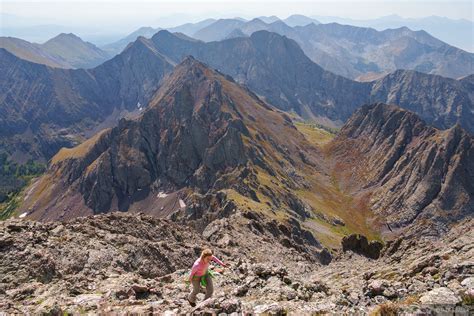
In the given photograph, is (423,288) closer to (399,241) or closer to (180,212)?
(399,241)

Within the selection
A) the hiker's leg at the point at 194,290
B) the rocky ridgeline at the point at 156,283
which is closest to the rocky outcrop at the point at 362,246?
the rocky ridgeline at the point at 156,283

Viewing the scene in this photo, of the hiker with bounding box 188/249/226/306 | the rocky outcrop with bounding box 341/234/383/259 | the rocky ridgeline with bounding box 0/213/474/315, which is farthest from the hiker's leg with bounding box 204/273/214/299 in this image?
the rocky outcrop with bounding box 341/234/383/259

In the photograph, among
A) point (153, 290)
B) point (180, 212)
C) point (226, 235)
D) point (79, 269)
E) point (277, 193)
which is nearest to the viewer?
point (153, 290)

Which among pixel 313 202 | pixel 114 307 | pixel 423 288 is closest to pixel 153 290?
pixel 114 307

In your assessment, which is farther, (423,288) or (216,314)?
(423,288)

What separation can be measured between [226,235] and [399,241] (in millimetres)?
34486

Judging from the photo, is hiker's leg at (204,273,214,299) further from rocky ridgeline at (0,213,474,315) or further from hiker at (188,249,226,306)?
rocky ridgeline at (0,213,474,315)

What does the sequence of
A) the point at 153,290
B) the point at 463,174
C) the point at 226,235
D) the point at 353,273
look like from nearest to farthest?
1. the point at 153,290
2. the point at 353,273
3. the point at 226,235
4. the point at 463,174

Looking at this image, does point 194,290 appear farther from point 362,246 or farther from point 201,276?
point 362,246

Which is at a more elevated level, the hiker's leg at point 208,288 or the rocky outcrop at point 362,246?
the hiker's leg at point 208,288

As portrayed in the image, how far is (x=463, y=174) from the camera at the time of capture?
188625mm

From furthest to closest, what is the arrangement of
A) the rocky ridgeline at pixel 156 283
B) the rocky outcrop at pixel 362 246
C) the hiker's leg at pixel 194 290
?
the rocky outcrop at pixel 362 246 → the hiker's leg at pixel 194 290 → the rocky ridgeline at pixel 156 283

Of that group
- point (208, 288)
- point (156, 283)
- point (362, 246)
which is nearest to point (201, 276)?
point (208, 288)

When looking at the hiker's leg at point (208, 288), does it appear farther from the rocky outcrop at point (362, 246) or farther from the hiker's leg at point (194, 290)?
the rocky outcrop at point (362, 246)
